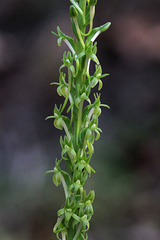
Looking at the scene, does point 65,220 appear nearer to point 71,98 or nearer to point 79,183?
point 79,183

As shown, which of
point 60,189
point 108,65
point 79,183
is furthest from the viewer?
point 108,65

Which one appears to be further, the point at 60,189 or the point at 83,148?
the point at 60,189

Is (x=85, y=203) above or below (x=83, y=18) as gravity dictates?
below

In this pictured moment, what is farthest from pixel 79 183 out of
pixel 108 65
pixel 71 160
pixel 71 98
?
pixel 108 65

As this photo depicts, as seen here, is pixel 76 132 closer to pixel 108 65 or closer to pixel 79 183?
pixel 79 183

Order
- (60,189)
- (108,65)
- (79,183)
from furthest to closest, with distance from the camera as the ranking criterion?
1. (108,65)
2. (60,189)
3. (79,183)

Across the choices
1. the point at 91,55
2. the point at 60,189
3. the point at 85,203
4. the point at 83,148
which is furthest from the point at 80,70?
the point at 60,189

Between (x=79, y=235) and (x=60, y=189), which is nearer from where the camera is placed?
(x=79, y=235)

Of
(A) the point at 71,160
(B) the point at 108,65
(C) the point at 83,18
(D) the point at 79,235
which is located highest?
(B) the point at 108,65

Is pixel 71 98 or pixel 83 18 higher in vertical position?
pixel 83 18
